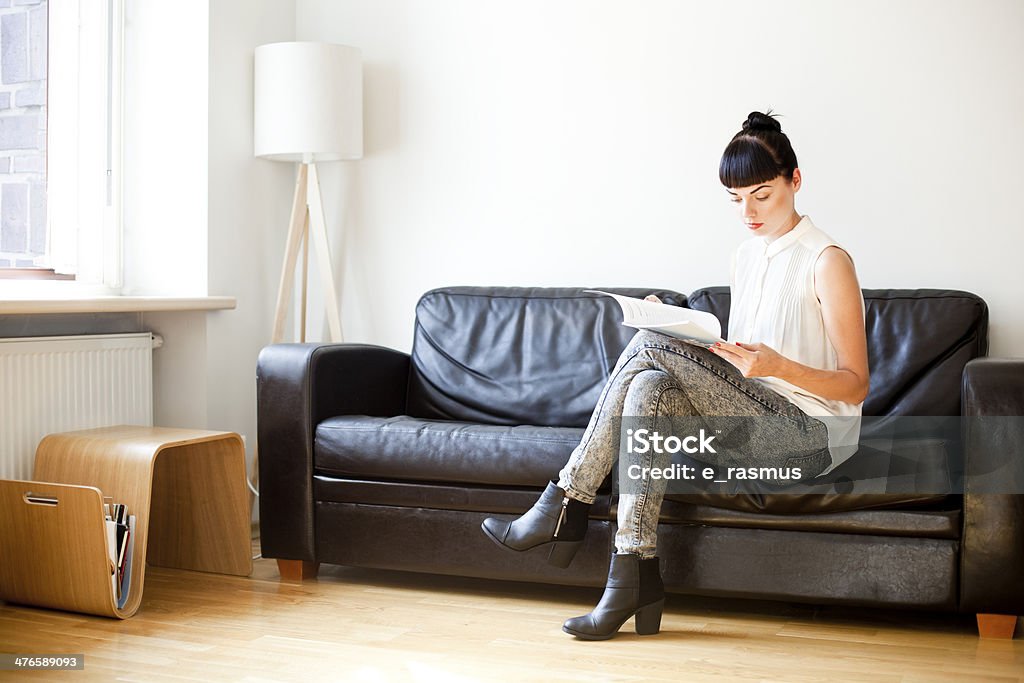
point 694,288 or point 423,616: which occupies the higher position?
point 694,288

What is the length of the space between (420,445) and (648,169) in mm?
1227

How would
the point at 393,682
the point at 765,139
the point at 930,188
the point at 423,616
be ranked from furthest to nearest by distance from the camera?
the point at 930,188
the point at 423,616
the point at 765,139
the point at 393,682

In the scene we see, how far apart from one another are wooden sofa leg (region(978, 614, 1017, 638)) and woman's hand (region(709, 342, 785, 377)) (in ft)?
2.45

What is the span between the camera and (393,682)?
2090 mm

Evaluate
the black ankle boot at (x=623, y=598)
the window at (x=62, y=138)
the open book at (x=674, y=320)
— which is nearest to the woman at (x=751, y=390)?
the black ankle boot at (x=623, y=598)

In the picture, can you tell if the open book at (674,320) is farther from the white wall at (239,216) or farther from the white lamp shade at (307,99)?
the white wall at (239,216)

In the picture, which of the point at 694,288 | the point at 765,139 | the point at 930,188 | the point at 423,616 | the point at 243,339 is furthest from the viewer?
the point at 243,339

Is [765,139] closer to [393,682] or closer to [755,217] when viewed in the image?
[755,217]

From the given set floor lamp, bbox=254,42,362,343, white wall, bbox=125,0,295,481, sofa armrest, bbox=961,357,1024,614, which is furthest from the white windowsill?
sofa armrest, bbox=961,357,1024,614

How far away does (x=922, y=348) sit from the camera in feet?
9.18

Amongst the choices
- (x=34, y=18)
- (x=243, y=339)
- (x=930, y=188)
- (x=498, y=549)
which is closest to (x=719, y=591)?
(x=498, y=549)

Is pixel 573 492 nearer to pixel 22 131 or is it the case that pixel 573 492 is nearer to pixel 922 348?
pixel 922 348

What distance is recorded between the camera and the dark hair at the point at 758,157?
2367 mm

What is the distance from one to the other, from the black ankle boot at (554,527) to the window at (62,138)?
1.71 meters
